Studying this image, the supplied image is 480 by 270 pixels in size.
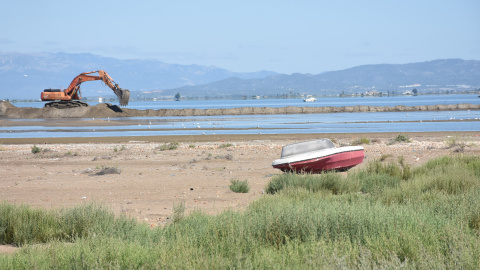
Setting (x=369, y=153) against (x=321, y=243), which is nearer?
(x=321, y=243)

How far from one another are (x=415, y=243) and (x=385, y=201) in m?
3.79

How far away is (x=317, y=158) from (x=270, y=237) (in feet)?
29.0

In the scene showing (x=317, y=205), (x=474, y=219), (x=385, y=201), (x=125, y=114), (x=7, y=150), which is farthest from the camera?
(x=125, y=114)

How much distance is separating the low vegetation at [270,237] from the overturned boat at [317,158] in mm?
5319

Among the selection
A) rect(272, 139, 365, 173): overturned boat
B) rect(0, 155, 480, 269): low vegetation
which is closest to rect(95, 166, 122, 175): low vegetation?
rect(272, 139, 365, 173): overturned boat

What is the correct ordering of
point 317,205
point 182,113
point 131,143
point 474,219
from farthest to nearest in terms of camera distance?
1. point 182,113
2. point 131,143
3. point 317,205
4. point 474,219

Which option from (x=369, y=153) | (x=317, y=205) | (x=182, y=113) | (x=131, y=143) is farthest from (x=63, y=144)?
(x=182, y=113)

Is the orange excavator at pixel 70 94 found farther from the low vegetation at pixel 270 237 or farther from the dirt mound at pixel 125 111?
the low vegetation at pixel 270 237

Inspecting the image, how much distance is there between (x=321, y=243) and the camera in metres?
6.95

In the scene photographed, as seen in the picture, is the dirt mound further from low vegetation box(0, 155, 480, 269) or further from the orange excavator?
low vegetation box(0, 155, 480, 269)

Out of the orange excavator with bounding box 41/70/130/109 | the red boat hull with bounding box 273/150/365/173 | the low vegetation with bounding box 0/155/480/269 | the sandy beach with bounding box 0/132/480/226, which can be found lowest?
the sandy beach with bounding box 0/132/480/226

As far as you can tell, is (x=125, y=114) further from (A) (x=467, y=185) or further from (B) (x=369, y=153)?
(A) (x=467, y=185)

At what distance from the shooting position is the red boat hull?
1636 cm

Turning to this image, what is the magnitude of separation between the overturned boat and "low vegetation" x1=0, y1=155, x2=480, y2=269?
532 centimetres
